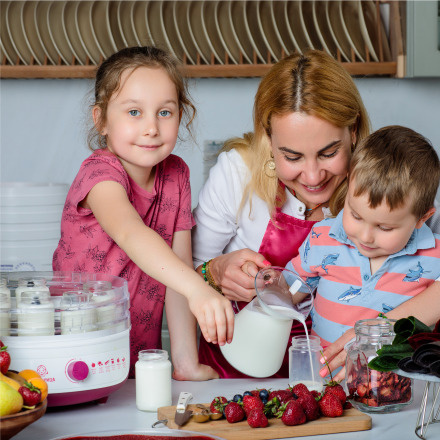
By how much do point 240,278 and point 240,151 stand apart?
1.36 ft

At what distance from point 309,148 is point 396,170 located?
211 millimetres

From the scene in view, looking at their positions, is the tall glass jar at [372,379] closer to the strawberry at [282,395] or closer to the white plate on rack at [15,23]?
the strawberry at [282,395]

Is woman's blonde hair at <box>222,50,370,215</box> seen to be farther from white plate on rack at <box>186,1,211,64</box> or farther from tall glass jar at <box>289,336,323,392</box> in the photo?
white plate on rack at <box>186,1,211,64</box>

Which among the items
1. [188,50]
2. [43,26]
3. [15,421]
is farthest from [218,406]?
[43,26]

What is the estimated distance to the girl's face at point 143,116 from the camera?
5.19 ft

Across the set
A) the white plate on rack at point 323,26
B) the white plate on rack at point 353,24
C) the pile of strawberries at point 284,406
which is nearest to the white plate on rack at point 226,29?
the white plate on rack at point 323,26

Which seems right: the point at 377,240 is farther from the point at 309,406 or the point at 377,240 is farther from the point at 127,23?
the point at 127,23

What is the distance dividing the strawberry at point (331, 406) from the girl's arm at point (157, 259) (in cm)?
20

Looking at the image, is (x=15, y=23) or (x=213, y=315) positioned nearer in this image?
(x=213, y=315)

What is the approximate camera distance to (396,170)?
1511 millimetres

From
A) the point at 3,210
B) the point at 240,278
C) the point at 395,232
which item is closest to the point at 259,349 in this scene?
the point at 240,278

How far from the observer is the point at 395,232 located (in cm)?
154

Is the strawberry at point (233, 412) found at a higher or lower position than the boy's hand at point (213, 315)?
lower

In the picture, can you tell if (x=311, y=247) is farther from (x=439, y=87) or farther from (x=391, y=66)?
(x=439, y=87)
